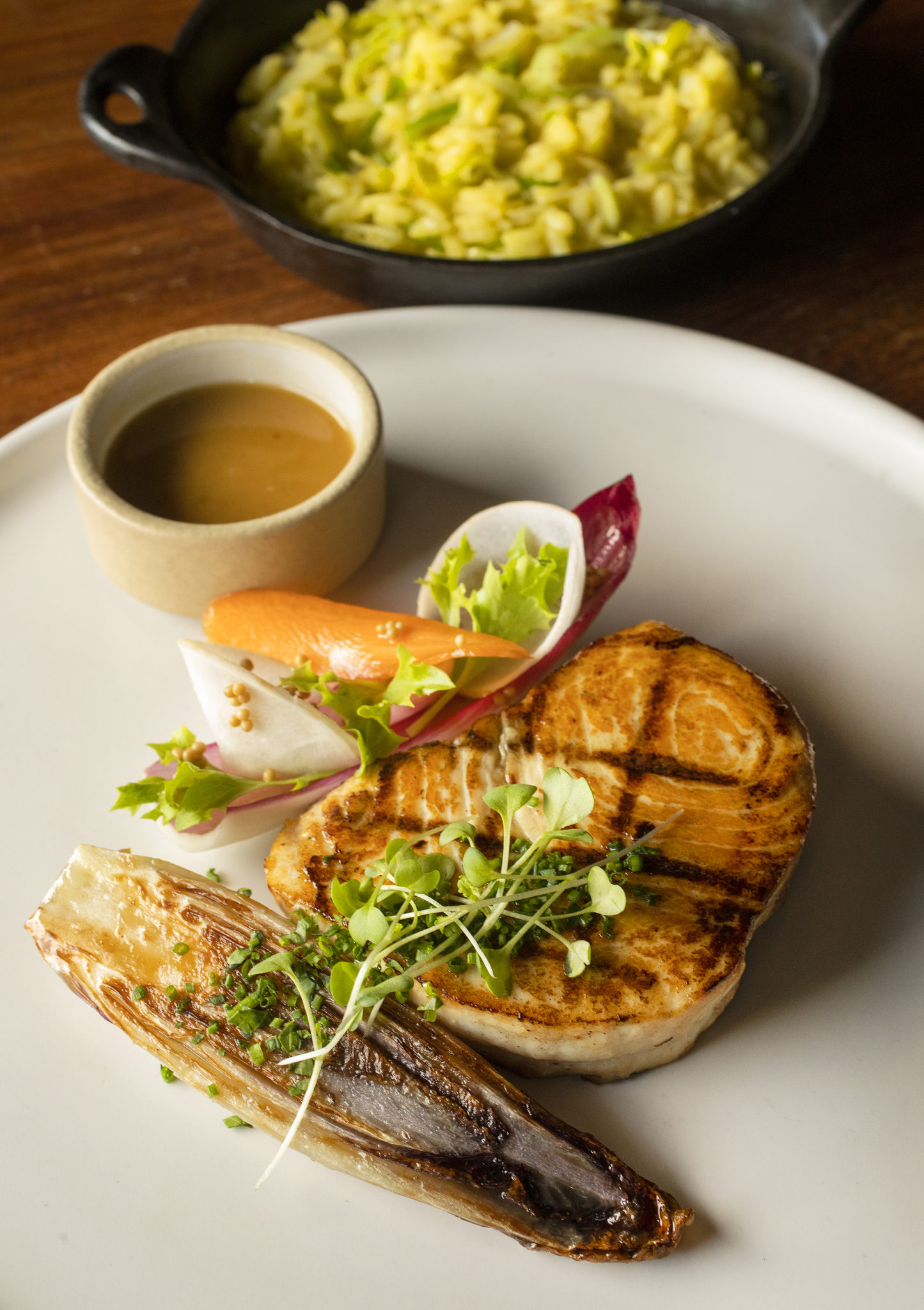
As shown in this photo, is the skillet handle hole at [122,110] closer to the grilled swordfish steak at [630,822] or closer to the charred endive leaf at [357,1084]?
the grilled swordfish steak at [630,822]

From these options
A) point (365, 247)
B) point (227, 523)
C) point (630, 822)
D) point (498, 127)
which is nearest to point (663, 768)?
point (630, 822)

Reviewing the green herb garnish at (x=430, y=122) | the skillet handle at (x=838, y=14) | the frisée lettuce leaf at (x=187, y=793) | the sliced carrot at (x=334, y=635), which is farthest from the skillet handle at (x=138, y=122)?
the skillet handle at (x=838, y=14)

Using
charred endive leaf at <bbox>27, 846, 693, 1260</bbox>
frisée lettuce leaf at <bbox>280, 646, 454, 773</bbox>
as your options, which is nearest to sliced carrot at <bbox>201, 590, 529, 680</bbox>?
frisée lettuce leaf at <bbox>280, 646, 454, 773</bbox>

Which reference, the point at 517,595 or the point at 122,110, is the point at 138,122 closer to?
the point at 122,110

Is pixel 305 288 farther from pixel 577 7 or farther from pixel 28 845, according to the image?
pixel 28 845

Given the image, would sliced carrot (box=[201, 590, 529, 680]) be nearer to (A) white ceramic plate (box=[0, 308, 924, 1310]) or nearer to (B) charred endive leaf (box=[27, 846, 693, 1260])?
(A) white ceramic plate (box=[0, 308, 924, 1310])

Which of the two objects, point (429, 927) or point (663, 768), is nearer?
point (429, 927)
